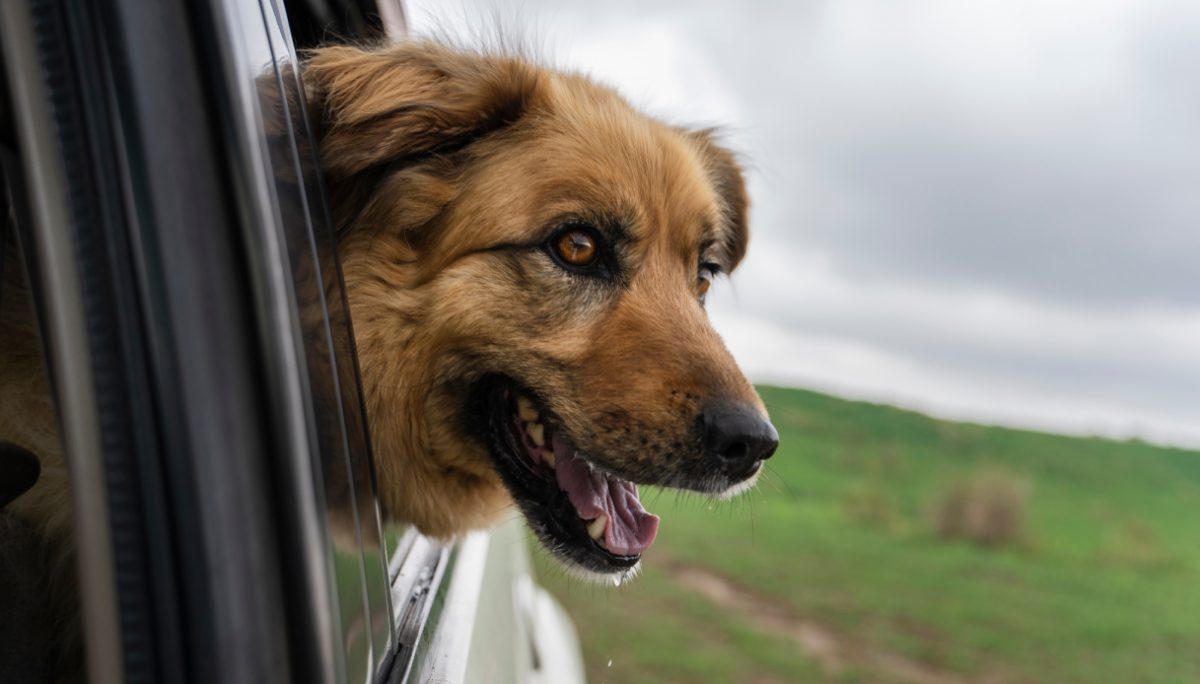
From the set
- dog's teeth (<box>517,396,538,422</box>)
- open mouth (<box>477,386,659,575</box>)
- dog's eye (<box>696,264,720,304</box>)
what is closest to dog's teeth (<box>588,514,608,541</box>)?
open mouth (<box>477,386,659,575</box>)

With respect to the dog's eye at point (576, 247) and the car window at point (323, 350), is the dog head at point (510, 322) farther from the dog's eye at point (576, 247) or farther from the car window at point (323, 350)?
the car window at point (323, 350)

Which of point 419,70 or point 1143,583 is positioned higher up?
point 419,70

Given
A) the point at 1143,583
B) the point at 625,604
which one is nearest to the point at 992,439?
the point at 1143,583

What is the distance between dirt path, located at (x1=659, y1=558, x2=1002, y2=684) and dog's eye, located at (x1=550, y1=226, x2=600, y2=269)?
7974mm

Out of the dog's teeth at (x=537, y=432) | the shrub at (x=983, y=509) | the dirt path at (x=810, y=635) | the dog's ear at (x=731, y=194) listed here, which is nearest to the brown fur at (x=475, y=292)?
the dog's teeth at (x=537, y=432)

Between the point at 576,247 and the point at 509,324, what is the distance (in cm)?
26

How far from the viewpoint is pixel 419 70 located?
7.63 feet

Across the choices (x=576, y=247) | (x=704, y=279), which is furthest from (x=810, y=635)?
(x=576, y=247)

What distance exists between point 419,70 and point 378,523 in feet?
4.16

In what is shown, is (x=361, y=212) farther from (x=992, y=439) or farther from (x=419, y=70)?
(x=992, y=439)

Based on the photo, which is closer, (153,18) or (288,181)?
(153,18)

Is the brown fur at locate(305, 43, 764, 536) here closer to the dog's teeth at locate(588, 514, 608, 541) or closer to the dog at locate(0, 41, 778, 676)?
the dog at locate(0, 41, 778, 676)

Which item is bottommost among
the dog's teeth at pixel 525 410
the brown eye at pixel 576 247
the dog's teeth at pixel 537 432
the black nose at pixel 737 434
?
the black nose at pixel 737 434

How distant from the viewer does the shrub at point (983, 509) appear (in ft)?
54.1
